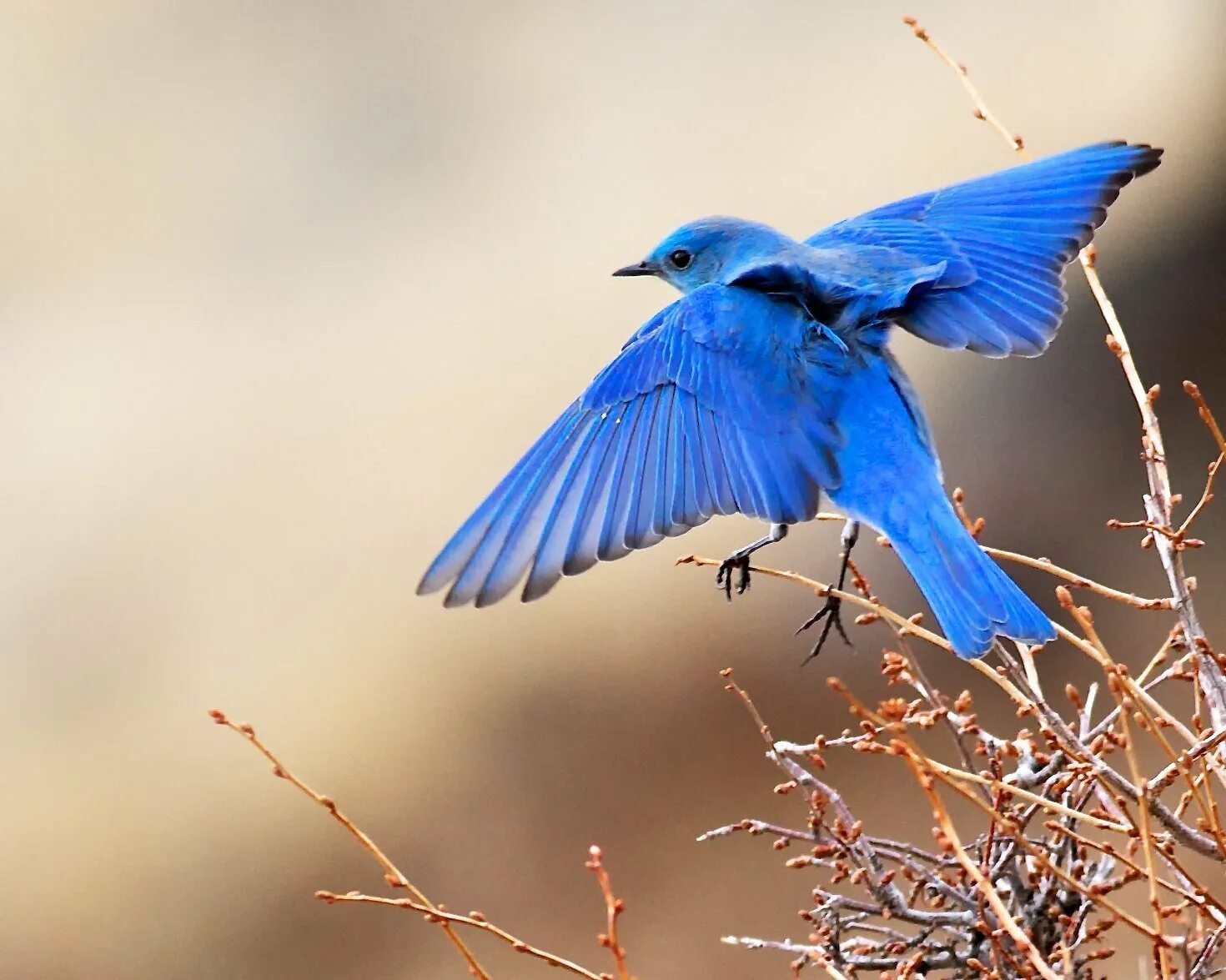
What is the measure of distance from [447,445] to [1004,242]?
10.3ft

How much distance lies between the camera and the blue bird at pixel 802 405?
237 cm

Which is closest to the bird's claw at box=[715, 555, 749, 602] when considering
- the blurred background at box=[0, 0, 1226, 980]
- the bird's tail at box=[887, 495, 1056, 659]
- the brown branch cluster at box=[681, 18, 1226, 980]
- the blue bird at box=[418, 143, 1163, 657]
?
the blue bird at box=[418, 143, 1163, 657]

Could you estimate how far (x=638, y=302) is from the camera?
588 cm

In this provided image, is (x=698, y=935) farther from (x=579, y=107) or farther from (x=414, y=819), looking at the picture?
(x=579, y=107)

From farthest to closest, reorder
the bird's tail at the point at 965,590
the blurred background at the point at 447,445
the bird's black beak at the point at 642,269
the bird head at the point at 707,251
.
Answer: the blurred background at the point at 447,445 → the bird's black beak at the point at 642,269 → the bird head at the point at 707,251 → the bird's tail at the point at 965,590

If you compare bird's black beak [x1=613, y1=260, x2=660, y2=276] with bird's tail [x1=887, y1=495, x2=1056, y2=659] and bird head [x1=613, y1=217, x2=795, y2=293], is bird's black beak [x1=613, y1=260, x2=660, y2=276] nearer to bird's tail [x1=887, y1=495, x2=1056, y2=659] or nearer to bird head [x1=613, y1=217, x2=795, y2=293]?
bird head [x1=613, y1=217, x2=795, y2=293]

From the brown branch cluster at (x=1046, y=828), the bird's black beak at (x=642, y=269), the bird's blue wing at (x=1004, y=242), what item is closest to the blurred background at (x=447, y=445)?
the bird's black beak at (x=642, y=269)

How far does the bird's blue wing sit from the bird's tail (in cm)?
58

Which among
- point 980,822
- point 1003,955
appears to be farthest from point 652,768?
point 1003,955

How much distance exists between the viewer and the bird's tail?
6.95 feet

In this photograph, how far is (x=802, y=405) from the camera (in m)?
2.64

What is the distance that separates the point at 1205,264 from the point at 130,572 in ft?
13.8

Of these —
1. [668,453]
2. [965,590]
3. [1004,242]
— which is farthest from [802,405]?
[1004,242]

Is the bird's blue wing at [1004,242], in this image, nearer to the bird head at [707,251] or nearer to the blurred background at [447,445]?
the bird head at [707,251]
